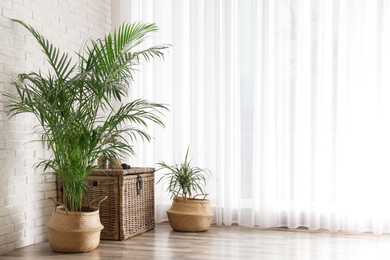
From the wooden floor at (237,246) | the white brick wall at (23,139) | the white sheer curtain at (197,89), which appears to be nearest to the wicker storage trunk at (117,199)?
the wooden floor at (237,246)

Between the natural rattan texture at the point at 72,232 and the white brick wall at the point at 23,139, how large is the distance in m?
0.30

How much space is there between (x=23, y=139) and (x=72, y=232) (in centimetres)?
77

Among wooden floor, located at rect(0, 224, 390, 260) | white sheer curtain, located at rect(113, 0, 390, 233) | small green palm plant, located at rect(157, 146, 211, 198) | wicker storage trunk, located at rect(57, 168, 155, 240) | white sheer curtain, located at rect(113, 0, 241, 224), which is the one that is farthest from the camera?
white sheer curtain, located at rect(113, 0, 241, 224)

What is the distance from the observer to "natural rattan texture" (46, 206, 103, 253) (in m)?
3.18

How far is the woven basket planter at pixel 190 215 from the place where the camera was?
3875 mm

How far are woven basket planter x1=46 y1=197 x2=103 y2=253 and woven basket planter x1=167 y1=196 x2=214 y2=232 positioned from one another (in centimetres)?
83

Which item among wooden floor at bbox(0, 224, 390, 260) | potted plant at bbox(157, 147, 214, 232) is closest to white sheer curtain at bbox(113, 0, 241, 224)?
potted plant at bbox(157, 147, 214, 232)

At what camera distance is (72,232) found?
10.4 feet

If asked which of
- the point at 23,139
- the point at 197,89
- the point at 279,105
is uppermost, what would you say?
the point at 197,89

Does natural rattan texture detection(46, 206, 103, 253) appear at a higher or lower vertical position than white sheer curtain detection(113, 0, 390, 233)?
lower

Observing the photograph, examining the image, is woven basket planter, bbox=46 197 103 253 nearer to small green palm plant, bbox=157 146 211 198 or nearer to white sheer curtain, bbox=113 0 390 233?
small green palm plant, bbox=157 146 211 198

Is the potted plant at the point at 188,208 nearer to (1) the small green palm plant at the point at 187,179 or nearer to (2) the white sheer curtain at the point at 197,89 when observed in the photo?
(1) the small green palm plant at the point at 187,179

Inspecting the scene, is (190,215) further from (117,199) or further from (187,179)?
(117,199)

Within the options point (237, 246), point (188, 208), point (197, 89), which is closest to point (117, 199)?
point (188, 208)
